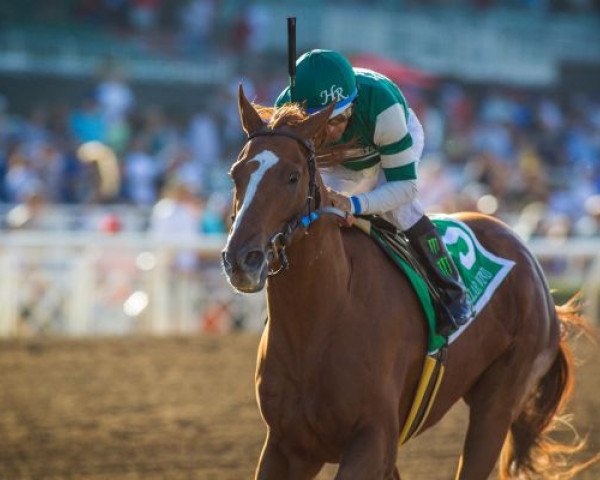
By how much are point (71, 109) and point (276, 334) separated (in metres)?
13.8

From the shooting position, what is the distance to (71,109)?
1802 cm

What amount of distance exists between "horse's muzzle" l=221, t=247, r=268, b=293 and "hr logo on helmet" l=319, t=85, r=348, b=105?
34.9 inches

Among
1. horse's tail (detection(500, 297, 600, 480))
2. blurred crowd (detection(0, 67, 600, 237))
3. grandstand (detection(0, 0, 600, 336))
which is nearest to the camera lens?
horse's tail (detection(500, 297, 600, 480))

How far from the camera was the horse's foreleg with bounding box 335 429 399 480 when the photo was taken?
4.58 metres

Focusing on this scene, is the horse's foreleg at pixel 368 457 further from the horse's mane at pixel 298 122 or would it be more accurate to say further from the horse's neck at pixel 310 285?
the horse's mane at pixel 298 122

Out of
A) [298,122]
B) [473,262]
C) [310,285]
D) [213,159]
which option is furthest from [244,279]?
[213,159]

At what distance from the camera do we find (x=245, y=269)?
4.13 meters

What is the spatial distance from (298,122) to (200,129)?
44.6 feet

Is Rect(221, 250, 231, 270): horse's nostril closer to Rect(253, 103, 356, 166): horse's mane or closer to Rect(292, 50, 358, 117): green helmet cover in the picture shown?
Rect(253, 103, 356, 166): horse's mane

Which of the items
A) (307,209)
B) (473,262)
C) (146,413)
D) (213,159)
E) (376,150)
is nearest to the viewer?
(307,209)

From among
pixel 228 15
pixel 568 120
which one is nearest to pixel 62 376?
pixel 228 15

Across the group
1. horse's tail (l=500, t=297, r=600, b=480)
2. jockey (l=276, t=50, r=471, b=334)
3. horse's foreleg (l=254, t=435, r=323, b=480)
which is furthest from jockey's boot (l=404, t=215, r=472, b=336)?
horse's tail (l=500, t=297, r=600, b=480)

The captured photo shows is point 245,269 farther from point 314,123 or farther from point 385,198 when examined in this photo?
point 385,198

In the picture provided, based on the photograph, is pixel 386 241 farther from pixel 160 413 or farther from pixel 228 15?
pixel 228 15
